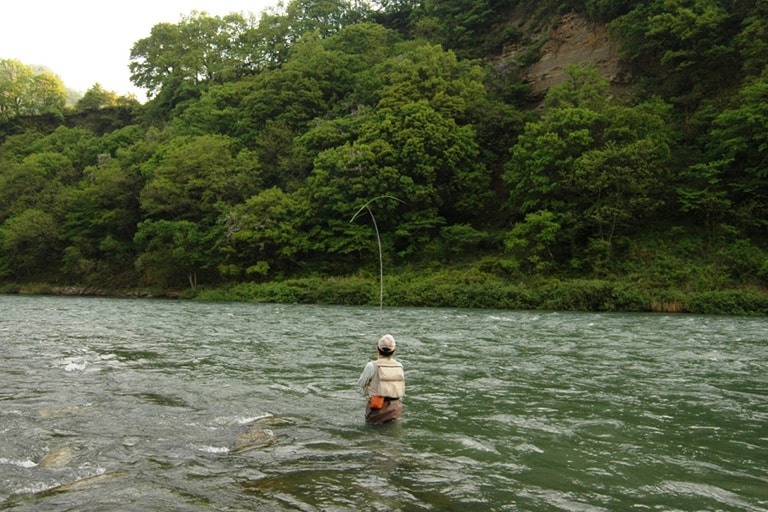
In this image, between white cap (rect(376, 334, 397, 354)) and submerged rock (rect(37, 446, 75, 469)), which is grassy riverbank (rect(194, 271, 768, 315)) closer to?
white cap (rect(376, 334, 397, 354))

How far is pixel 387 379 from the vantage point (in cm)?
821

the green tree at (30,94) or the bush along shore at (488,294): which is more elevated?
the green tree at (30,94)

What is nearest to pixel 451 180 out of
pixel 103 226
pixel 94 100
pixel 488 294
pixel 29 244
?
pixel 488 294

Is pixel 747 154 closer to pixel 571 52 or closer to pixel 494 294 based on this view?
pixel 494 294

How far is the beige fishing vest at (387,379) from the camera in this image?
323 inches

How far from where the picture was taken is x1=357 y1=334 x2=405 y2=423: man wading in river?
8.21m

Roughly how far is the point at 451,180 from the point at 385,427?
35.7 m

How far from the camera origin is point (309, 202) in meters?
43.5

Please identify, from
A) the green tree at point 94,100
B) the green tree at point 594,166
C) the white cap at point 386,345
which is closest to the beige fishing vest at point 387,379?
the white cap at point 386,345

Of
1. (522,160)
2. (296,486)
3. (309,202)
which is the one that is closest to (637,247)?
(522,160)

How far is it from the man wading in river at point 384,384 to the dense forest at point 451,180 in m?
23.2

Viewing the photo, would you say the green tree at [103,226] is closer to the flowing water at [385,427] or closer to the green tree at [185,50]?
the green tree at [185,50]

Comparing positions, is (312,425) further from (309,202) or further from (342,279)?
(309,202)

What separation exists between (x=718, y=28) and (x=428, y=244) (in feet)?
74.7
